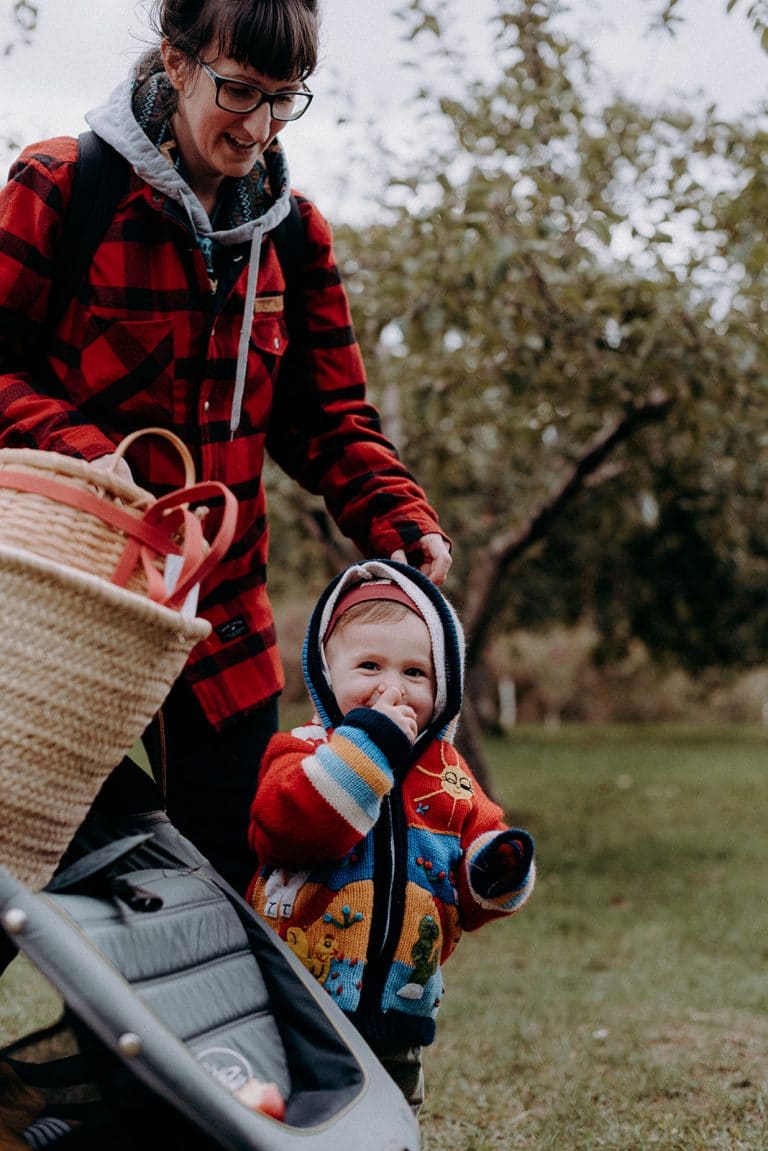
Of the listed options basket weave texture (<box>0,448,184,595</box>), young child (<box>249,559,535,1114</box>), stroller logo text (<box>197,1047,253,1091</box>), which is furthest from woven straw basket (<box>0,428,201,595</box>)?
stroller logo text (<box>197,1047,253,1091</box>)

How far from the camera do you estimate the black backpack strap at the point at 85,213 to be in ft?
6.72

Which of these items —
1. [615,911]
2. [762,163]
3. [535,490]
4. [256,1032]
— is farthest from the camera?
[535,490]

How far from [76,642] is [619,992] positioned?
4.17 meters

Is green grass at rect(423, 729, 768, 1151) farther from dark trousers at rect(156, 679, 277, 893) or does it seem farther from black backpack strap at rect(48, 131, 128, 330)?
black backpack strap at rect(48, 131, 128, 330)

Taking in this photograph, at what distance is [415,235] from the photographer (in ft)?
19.3

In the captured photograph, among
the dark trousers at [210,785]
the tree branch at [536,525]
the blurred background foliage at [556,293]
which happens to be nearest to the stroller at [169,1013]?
the dark trousers at [210,785]

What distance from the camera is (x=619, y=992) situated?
17.0 ft

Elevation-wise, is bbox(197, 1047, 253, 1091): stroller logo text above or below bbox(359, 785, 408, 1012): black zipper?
above

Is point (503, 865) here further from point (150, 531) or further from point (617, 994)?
point (617, 994)

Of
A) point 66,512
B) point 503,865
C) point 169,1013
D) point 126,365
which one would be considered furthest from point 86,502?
point 503,865

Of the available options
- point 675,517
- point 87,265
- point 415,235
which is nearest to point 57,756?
point 87,265

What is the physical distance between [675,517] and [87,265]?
10640 mm

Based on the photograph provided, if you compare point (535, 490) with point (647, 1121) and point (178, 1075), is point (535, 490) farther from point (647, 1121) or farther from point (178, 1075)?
point (178, 1075)

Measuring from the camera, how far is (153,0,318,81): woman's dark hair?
1.96 meters
